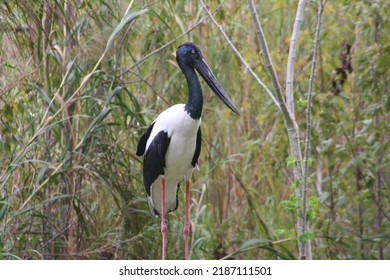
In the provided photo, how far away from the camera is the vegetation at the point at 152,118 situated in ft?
18.2

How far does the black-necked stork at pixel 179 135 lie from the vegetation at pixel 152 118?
34cm

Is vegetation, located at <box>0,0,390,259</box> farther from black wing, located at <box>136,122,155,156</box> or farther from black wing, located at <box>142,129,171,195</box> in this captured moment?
black wing, located at <box>142,129,171,195</box>

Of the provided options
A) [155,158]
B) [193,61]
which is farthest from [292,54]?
[155,158]

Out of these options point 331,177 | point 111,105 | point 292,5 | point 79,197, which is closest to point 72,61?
point 111,105

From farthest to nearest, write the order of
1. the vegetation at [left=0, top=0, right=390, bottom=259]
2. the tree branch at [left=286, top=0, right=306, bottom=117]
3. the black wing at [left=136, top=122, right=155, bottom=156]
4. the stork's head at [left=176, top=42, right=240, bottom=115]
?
the vegetation at [left=0, top=0, right=390, bottom=259]
the black wing at [left=136, top=122, right=155, bottom=156]
the stork's head at [left=176, top=42, right=240, bottom=115]
the tree branch at [left=286, top=0, right=306, bottom=117]

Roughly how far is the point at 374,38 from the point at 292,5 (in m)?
0.96

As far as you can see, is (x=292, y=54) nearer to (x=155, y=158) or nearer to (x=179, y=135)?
(x=179, y=135)

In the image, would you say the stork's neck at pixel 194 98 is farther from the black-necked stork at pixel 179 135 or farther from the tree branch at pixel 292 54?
the tree branch at pixel 292 54

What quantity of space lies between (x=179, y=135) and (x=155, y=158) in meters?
0.23

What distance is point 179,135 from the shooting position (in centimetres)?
524

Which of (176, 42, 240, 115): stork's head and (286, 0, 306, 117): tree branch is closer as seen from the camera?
(286, 0, 306, 117): tree branch

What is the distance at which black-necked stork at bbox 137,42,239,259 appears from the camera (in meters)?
5.14

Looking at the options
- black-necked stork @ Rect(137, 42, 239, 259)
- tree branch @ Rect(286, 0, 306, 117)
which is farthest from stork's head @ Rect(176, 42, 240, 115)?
tree branch @ Rect(286, 0, 306, 117)

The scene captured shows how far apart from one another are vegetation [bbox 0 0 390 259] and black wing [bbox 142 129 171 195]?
0.33 meters
